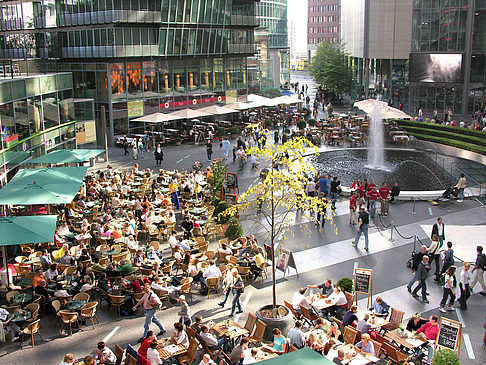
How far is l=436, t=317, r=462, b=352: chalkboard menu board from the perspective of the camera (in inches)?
454

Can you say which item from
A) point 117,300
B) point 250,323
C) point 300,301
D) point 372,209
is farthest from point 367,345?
point 372,209

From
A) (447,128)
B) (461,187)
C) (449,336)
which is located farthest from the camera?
(447,128)

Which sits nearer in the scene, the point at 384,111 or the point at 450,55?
the point at 384,111

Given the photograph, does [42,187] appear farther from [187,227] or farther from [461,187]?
[461,187]

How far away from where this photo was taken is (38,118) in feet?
86.6

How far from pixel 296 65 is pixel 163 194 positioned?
146m

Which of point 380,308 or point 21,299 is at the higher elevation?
point 21,299

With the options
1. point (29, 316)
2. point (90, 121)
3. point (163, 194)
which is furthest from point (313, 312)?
point (90, 121)

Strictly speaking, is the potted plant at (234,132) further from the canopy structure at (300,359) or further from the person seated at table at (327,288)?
the canopy structure at (300,359)

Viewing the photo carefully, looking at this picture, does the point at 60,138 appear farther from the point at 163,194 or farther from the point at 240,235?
the point at 240,235

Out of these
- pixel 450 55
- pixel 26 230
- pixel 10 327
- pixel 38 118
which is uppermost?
pixel 450 55

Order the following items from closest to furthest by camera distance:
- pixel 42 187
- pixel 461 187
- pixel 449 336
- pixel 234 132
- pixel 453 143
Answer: pixel 449 336 → pixel 42 187 → pixel 461 187 → pixel 453 143 → pixel 234 132

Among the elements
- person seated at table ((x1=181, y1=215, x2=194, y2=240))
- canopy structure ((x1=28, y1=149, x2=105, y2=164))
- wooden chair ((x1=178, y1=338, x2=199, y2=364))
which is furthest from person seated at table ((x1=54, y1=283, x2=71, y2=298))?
canopy structure ((x1=28, y1=149, x2=105, y2=164))

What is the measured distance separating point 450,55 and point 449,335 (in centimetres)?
4575
